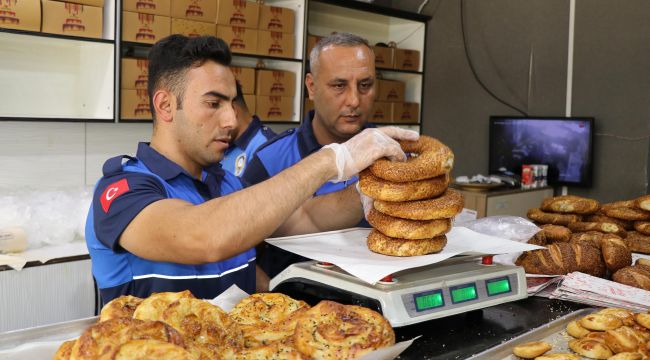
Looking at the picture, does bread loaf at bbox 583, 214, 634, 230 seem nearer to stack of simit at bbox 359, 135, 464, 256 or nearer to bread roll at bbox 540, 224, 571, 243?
bread roll at bbox 540, 224, 571, 243

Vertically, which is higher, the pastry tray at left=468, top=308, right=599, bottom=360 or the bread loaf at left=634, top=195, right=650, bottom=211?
the bread loaf at left=634, top=195, right=650, bottom=211

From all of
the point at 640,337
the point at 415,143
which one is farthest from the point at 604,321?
the point at 415,143

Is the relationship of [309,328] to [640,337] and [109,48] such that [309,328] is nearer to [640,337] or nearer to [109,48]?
[640,337]

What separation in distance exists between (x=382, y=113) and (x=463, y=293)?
12.7ft

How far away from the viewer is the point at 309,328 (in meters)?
1.07

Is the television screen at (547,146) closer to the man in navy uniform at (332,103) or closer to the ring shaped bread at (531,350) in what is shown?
the man in navy uniform at (332,103)

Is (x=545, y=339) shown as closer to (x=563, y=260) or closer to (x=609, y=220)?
(x=563, y=260)

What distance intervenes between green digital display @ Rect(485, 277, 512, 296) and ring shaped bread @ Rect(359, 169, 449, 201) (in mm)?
247

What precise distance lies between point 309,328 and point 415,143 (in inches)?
29.8

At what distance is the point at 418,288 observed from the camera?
131 cm

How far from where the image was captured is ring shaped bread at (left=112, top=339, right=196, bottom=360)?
0.81 meters

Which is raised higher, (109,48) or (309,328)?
(109,48)

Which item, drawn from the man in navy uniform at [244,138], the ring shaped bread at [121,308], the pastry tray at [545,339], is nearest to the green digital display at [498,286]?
the pastry tray at [545,339]

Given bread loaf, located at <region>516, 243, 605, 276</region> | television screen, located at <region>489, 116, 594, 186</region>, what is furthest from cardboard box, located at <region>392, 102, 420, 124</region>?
bread loaf, located at <region>516, 243, 605, 276</region>
